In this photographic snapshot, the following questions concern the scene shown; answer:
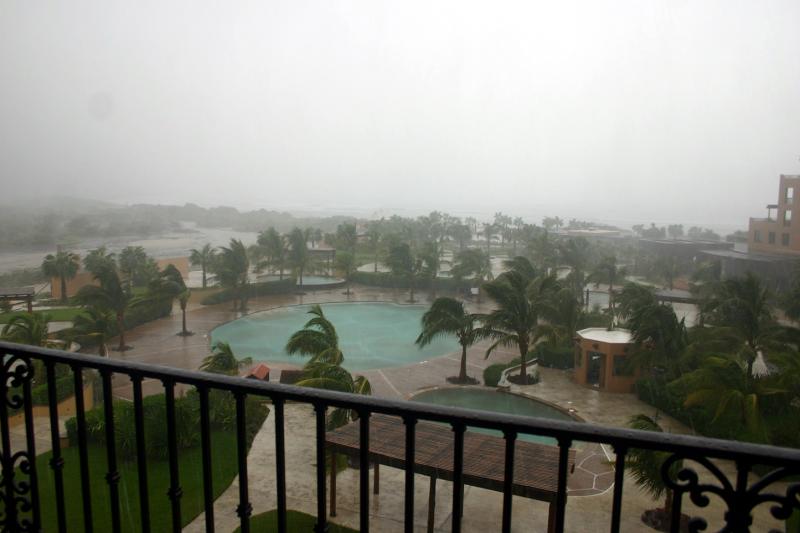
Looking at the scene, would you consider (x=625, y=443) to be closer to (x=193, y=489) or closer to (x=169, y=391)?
(x=169, y=391)

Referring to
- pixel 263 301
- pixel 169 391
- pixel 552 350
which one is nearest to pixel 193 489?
pixel 169 391

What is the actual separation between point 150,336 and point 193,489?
53.2 ft

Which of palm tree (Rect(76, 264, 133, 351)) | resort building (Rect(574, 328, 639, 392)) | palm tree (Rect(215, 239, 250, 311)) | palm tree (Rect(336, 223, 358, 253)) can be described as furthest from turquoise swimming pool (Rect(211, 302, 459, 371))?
palm tree (Rect(336, 223, 358, 253))

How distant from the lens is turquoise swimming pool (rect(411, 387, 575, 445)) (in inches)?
589

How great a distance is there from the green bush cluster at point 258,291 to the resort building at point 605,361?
19.1 metres

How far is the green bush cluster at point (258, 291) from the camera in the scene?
32.5 meters

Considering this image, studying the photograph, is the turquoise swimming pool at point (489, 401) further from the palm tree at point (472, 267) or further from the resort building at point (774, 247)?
the resort building at point (774, 247)

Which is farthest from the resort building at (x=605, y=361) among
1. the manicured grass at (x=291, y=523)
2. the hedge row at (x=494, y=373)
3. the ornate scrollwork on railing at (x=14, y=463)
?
the ornate scrollwork on railing at (x=14, y=463)

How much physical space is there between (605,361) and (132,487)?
12.5 m

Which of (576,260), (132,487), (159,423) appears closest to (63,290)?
(159,423)

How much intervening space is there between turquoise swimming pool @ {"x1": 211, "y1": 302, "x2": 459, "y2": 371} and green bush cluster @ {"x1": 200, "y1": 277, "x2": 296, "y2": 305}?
3.50m

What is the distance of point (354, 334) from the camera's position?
87.5 feet

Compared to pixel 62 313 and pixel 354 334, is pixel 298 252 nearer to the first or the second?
pixel 354 334

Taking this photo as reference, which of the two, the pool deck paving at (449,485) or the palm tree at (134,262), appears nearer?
the pool deck paving at (449,485)
